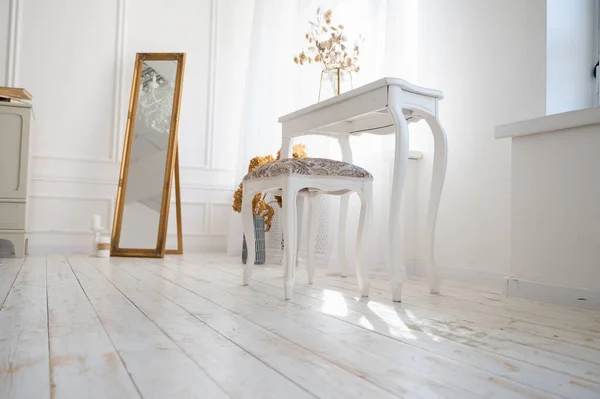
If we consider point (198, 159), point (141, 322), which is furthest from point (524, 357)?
point (198, 159)

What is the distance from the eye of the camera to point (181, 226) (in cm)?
440

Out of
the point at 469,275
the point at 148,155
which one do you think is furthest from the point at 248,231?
the point at 148,155

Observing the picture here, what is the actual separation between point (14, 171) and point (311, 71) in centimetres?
212

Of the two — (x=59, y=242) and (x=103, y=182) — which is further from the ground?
(x=103, y=182)

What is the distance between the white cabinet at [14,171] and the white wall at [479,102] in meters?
2.61

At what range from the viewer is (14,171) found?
3650mm

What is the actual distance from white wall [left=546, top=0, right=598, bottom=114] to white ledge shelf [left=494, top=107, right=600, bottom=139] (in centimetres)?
25

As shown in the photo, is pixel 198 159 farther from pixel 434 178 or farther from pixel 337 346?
pixel 337 346

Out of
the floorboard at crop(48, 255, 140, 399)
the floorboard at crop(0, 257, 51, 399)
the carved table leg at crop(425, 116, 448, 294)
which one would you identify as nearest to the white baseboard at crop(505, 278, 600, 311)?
the carved table leg at crop(425, 116, 448, 294)

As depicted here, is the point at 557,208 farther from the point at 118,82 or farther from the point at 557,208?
the point at 118,82

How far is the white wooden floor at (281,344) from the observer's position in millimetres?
974

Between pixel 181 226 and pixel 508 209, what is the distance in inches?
104

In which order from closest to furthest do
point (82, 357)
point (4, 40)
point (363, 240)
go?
point (82, 357) < point (363, 240) < point (4, 40)

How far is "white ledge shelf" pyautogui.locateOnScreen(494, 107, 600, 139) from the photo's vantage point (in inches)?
81.0
